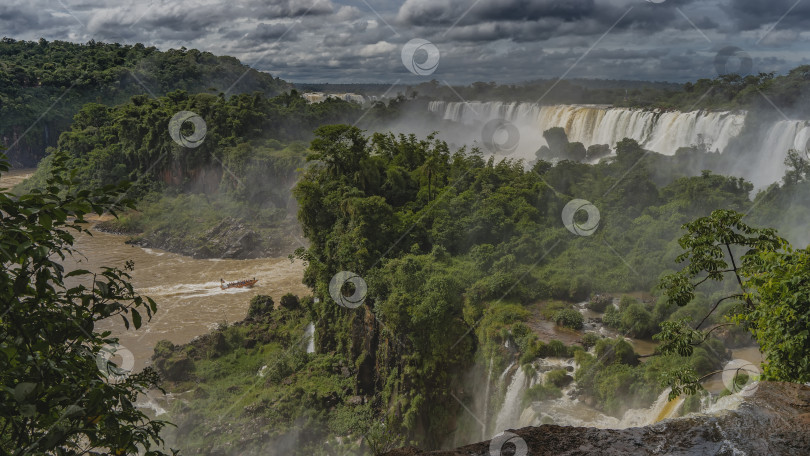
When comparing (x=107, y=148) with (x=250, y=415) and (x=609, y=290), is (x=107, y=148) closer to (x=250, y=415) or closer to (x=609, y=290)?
(x=250, y=415)

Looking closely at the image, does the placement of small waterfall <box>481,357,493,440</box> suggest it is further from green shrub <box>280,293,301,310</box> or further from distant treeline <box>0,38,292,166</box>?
distant treeline <box>0,38,292,166</box>

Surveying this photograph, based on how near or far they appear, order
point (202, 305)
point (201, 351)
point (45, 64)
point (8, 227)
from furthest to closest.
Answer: point (45, 64) < point (202, 305) < point (201, 351) < point (8, 227)

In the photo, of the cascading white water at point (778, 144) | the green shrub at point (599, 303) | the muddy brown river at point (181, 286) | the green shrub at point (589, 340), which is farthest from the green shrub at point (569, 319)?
the muddy brown river at point (181, 286)

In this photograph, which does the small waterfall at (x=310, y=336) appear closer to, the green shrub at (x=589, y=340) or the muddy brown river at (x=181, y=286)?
the muddy brown river at (x=181, y=286)

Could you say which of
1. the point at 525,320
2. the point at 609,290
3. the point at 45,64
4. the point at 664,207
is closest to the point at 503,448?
the point at 525,320

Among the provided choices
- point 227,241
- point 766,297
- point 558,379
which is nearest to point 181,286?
point 227,241

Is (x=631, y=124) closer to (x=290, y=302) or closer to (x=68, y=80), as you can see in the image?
(x=290, y=302)
